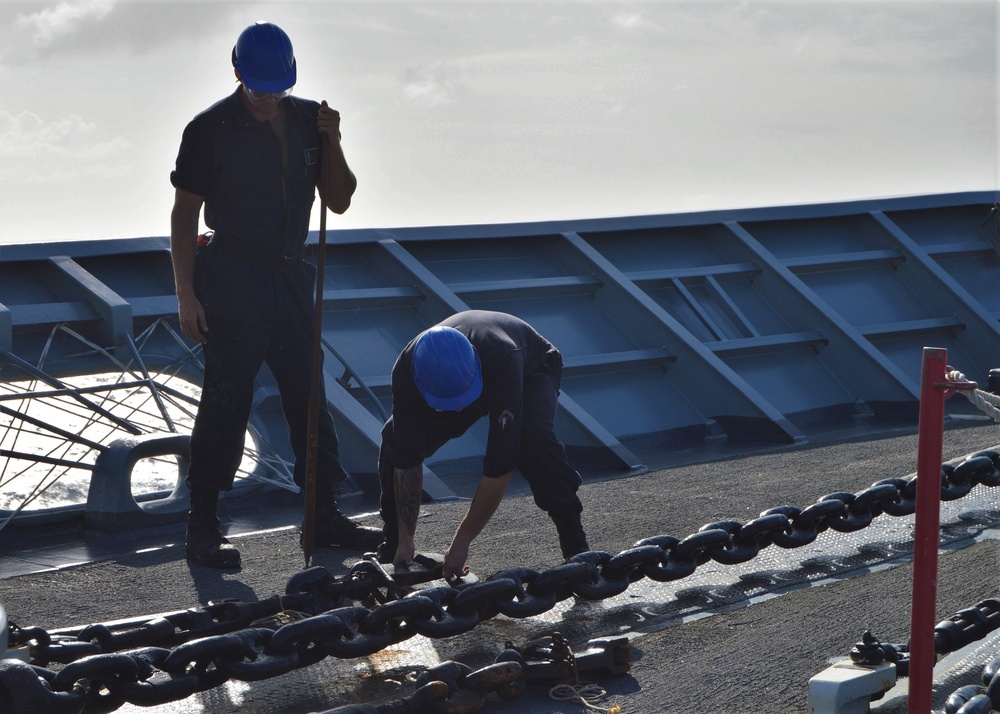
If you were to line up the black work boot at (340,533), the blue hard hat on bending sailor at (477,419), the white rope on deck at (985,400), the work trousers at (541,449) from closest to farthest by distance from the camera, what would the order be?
the white rope on deck at (985,400)
the blue hard hat on bending sailor at (477,419)
the work trousers at (541,449)
the black work boot at (340,533)

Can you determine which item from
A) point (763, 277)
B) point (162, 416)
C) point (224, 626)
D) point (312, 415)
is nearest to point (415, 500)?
point (312, 415)

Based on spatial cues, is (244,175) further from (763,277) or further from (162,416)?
(763,277)

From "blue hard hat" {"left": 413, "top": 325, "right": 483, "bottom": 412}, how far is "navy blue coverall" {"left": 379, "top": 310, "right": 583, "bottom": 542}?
4.6 inches

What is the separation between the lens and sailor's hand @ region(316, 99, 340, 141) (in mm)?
4109

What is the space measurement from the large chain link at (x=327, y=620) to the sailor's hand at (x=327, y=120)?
1546mm

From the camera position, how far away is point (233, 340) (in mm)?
4441

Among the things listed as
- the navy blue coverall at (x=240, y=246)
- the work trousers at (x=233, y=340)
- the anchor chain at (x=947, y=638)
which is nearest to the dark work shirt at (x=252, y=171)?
the navy blue coverall at (x=240, y=246)

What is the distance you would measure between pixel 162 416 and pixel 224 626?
2352mm

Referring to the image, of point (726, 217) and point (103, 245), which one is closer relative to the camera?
point (103, 245)

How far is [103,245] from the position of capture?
605 cm

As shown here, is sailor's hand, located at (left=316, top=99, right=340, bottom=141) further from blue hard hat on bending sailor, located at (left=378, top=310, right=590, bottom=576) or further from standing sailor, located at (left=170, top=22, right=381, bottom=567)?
blue hard hat on bending sailor, located at (left=378, top=310, right=590, bottom=576)

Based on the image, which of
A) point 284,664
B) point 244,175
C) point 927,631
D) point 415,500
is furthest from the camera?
point 244,175

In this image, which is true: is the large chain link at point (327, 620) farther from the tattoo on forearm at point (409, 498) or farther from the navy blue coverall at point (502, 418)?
the navy blue coverall at point (502, 418)

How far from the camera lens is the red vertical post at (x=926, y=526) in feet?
8.14
